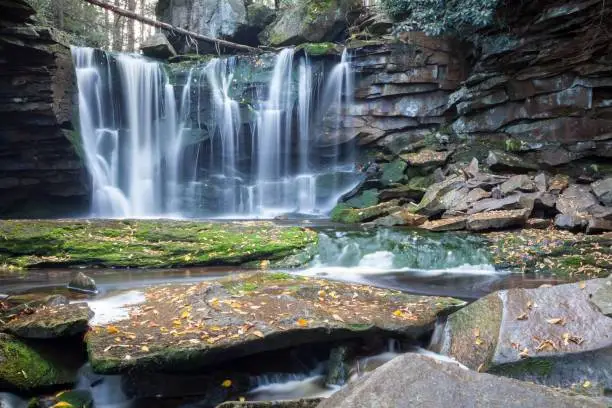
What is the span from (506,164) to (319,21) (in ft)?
32.8

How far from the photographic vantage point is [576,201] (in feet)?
38.2

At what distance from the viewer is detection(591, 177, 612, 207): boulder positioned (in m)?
11.4

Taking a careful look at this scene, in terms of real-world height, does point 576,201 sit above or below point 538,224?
above

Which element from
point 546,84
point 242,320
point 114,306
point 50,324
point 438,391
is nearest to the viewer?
point 438,391

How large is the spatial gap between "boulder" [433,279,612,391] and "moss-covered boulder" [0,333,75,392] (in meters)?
3.92

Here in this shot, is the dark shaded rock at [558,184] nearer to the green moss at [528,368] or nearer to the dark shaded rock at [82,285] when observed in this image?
the green moss at [528,368]

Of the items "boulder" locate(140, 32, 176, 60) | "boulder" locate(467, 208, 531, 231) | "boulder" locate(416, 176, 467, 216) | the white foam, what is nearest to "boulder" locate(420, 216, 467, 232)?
"boulder" locate(467, 208, 531, 231)

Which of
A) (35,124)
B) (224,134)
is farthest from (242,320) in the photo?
(224,134)

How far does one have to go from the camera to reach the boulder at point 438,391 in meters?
2.73

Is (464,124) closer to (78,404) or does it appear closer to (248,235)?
(248,235)

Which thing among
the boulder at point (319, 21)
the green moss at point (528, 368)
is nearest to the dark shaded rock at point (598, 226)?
the green moss at point (528, 368)

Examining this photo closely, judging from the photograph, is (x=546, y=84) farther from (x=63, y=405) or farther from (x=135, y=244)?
(x=63, y=405)

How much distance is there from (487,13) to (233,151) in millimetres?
10088

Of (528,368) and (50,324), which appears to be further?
(50,324)
